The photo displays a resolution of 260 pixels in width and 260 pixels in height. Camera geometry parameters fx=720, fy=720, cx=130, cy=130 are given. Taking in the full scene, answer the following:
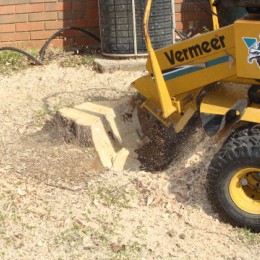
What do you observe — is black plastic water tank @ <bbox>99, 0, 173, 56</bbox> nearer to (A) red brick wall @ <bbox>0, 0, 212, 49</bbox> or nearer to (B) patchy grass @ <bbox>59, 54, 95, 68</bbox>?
(B) patchy grass @ <bbox>59, 54, 95, 68</bbox>

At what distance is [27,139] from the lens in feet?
21.1

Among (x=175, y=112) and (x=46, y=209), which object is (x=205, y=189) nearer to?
(x=175, y=112)

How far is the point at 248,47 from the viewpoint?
187 inches

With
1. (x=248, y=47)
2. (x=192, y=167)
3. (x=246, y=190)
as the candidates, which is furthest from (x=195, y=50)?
(x=246, y=190)

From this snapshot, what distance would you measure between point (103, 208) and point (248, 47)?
1.51 m

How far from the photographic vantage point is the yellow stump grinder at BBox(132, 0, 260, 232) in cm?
473

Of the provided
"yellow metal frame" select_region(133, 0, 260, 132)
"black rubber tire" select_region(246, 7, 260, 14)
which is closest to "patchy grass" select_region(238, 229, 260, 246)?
"yellow metal frame" select_region(133, 0, 260, 132)

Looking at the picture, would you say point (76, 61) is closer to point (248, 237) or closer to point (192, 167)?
point (192, 167)

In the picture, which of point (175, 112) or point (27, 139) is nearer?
point (175, 112)

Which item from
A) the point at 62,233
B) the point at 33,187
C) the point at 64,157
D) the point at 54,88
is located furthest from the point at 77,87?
the point at 62,233

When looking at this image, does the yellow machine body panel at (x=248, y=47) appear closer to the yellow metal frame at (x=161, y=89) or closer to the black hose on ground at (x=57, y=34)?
the yellow metal frame at (x=161, y=89)

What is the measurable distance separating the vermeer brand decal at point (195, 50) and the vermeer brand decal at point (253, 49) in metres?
0.28

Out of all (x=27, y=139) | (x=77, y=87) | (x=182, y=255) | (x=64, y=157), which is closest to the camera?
(x=182, y=255)

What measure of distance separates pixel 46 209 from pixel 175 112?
1202mm
